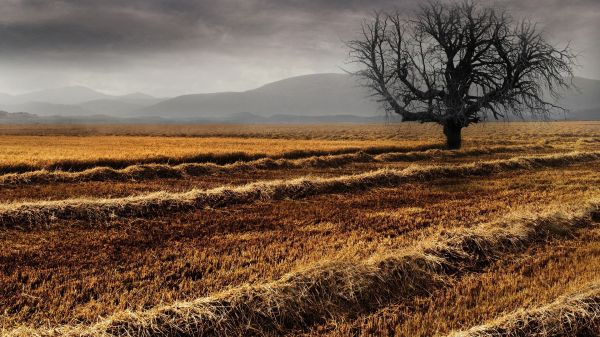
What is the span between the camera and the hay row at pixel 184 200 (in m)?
8.23

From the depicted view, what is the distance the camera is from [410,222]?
8.49 meters

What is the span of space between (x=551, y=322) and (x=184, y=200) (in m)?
7.22

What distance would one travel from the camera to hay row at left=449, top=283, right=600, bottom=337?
174 inches

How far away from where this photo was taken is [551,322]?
4602 mm

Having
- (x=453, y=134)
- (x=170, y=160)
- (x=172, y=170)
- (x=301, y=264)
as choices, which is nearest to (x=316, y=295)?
(x=301, y=264)

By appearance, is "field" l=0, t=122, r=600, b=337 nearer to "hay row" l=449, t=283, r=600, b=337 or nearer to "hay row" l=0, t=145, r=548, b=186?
"hay row" l=449, t=283, r=600, b=337

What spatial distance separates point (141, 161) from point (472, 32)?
904 inches

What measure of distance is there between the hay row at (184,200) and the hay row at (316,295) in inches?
184

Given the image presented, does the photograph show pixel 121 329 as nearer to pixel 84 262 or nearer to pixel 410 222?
pixel 84 262

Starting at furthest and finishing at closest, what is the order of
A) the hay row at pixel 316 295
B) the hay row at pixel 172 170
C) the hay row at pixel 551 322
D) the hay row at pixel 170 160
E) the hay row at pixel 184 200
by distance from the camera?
the hay row at pixel 170 160
the hay row at pixel 172 170
the hay row at pixel 184 200
the hay row at pixel 551 322
the hay row at pixel 316 295

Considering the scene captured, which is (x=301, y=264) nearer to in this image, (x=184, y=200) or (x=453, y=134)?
(x=184, y=200)

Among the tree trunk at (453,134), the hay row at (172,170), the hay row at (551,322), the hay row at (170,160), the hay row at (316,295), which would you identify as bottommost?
the hay row at (551,322)

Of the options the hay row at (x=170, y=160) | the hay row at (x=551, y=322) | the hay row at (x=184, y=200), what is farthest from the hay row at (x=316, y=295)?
the hay row at (x=170, y=160)

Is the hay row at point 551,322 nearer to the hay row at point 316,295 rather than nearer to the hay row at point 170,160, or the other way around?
the hay row at point 316,295
